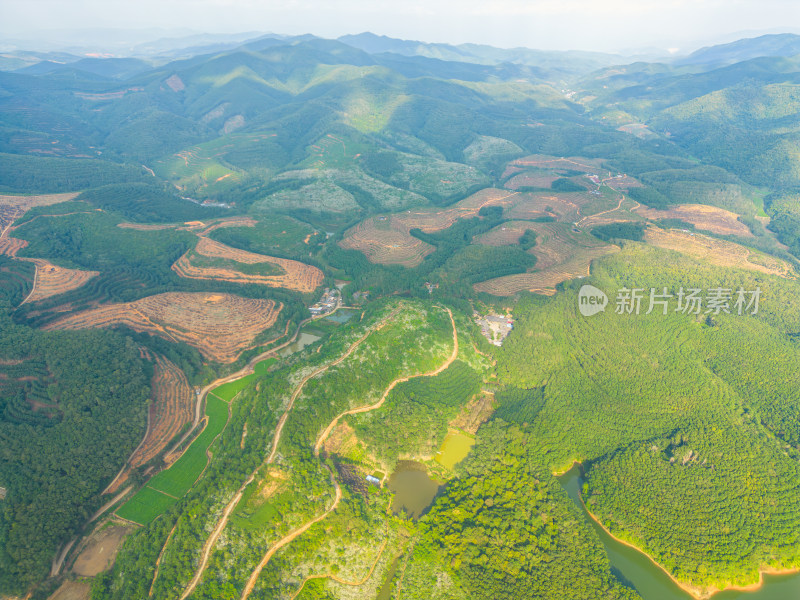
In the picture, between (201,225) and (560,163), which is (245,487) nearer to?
(201,225)

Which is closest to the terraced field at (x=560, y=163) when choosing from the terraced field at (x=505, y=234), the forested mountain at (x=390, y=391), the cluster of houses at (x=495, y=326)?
the forested mountain at (x=390, y=391)

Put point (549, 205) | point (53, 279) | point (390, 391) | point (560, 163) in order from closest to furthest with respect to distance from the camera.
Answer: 1. point (390, 391)
2. point (53, 279)
3. point (549, 205)
4. point (560, 163)

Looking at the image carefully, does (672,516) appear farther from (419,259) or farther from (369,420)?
(419,259)

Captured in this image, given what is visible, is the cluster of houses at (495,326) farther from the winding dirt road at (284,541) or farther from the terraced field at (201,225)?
the terraced field at (201,225)

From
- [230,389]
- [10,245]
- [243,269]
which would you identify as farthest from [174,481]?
[10,245]

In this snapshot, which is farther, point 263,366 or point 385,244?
point 385,244

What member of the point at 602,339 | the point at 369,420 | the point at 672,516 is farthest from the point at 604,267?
the point at 369,420

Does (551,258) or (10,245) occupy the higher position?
(551,258)
